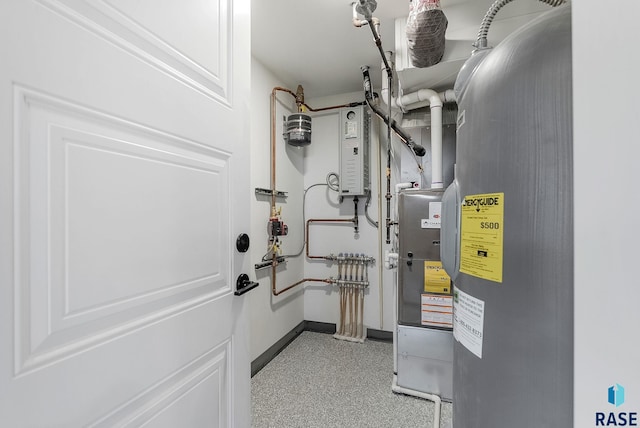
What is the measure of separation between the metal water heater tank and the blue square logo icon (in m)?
0.18

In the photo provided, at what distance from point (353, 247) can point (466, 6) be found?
2150mm

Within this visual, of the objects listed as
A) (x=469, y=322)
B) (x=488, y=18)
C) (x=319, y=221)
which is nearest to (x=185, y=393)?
(x=469, y=322)

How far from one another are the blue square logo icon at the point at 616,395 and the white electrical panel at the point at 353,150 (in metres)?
2.38

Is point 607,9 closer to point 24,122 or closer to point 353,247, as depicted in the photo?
point 24,122

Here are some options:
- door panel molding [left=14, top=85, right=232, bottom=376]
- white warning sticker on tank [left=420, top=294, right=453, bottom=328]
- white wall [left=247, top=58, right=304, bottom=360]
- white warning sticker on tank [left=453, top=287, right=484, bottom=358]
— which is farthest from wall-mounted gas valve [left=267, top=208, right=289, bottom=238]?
white warning sticker on tank [left=453, top=287, right=484, bottom=358]

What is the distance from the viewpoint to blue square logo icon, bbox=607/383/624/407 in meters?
0.28

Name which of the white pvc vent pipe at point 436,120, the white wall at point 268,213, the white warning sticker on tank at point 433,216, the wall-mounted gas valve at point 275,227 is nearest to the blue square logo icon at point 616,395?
the white warning sticker on tank at point 433,216

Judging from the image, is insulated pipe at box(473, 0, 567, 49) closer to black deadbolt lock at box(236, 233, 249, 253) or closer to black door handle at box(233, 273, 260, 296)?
black deadbolt lock at box(236, 233, 249, 253)

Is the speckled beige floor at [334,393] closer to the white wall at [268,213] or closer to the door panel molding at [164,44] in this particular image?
the white wall at [268,213]

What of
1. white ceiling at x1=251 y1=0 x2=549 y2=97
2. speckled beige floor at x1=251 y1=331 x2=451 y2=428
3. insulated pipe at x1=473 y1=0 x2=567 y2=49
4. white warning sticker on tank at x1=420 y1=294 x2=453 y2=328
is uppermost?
white ceiling at x1=251 y1=0 x2=549 y2=97

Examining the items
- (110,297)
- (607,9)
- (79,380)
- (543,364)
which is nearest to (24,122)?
(110,297)

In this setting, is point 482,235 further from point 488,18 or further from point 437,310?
point 437,310

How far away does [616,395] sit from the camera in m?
0.29

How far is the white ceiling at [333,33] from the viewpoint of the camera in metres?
1.61
